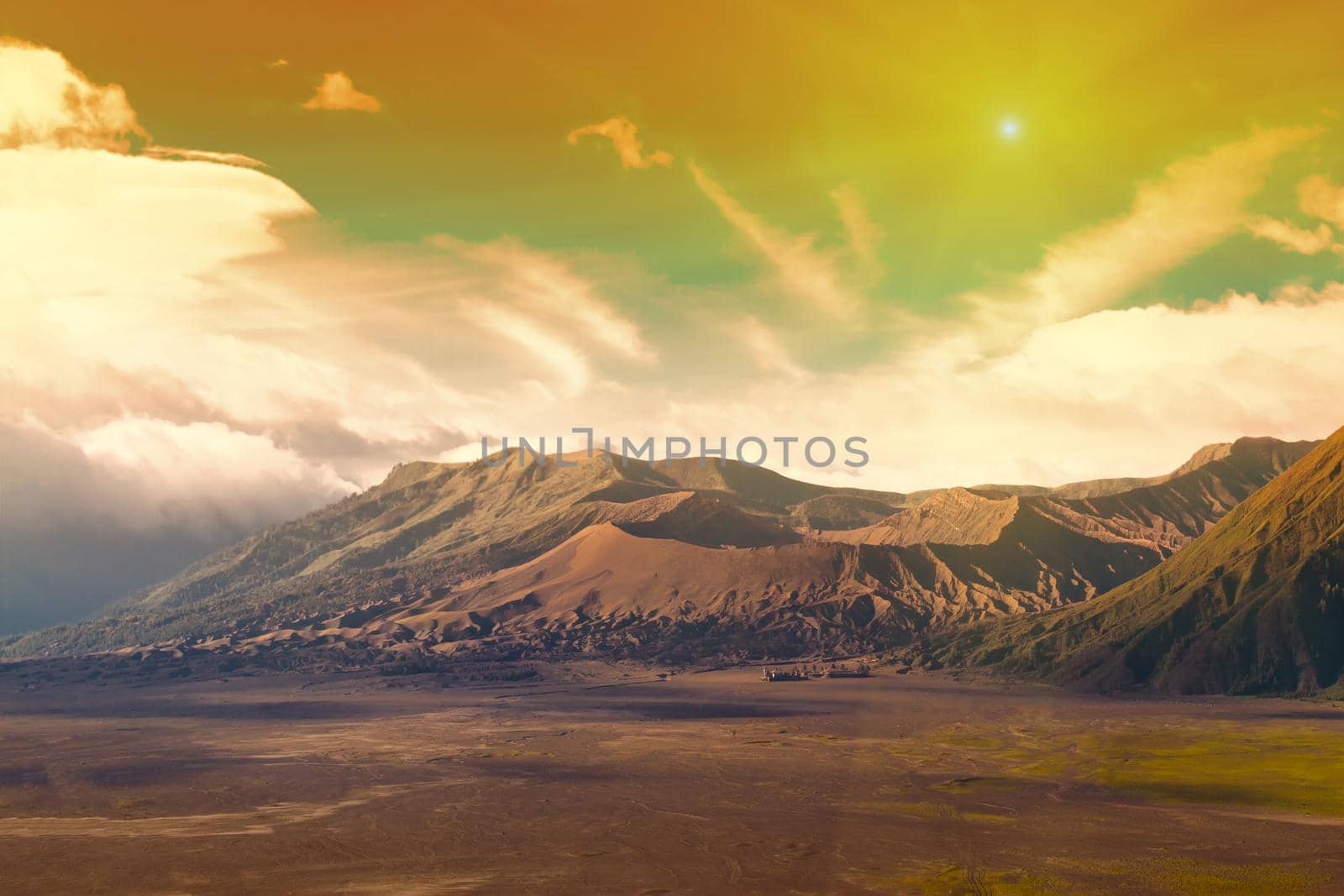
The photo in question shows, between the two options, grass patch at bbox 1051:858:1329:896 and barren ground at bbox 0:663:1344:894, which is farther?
barren ground at bbox 0:663:1344:894

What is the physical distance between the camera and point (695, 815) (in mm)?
122438

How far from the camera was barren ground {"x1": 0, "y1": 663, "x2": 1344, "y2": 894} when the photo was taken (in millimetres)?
96750

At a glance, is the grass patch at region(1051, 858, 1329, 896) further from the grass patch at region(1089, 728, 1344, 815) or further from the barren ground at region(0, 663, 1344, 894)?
the grass patch at region(1089, 728, 1344, 815)

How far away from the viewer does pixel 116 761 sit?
174 m

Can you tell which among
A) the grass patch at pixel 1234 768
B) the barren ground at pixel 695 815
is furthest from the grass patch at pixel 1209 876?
the grass patch at pixel 1234 768

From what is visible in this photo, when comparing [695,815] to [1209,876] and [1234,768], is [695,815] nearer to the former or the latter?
[1209,876]

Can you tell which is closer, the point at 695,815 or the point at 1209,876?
the point at 1209,876

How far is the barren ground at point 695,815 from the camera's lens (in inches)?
3809

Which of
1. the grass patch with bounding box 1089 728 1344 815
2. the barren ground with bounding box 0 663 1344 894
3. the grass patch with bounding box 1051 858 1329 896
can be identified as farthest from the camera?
the grass patch with bounding box 1089 728 1344 815

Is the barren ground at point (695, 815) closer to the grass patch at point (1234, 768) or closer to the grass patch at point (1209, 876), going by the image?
the grass patch at point (1209, 876)

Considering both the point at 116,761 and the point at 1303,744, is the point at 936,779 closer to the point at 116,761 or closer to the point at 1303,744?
the point at 1303,744

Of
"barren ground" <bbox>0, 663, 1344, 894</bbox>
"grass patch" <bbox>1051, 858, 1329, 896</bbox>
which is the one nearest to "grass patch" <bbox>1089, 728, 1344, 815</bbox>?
"barren ground" <bbox>0, 663, 1344, 894</bbox>

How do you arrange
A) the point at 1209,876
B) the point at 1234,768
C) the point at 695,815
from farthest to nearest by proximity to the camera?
the point at 1234,768
the point at 695,815
the point at 1209,876

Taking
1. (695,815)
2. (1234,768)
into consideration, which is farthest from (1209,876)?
(1234,768)
